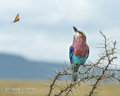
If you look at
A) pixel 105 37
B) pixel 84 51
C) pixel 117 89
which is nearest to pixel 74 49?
pixel 84 51

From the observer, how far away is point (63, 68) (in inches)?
108

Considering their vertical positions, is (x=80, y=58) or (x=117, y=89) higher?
(x=80, y=58)

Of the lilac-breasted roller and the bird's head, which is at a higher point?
the bird's head

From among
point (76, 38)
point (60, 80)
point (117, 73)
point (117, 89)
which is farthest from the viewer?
point (117, 89)

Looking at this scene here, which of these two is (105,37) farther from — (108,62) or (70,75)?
(70,75)

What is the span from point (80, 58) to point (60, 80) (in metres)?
1.74

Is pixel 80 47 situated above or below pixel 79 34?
below

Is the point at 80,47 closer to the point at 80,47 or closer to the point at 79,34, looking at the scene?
the point at 80,47

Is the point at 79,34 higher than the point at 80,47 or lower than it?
higher

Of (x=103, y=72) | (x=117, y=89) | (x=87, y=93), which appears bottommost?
(x=117, y=89)

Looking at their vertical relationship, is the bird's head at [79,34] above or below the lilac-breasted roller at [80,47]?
above

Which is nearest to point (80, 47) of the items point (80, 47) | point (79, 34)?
point (80, 47)

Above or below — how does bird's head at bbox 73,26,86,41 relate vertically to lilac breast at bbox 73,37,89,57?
above

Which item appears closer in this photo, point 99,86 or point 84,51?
point 99,86
